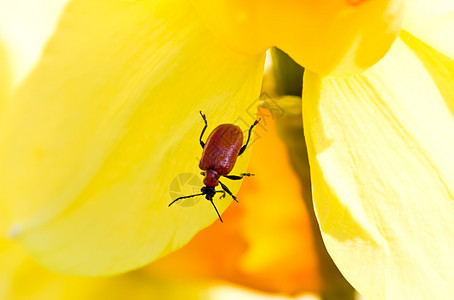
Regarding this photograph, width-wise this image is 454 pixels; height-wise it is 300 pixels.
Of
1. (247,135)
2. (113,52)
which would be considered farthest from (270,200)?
(113,52)

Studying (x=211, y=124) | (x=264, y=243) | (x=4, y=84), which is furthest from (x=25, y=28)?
(x=264, y=243)

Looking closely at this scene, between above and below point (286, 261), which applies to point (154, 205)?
above

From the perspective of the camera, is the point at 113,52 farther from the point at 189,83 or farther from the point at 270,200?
the point at 270,200

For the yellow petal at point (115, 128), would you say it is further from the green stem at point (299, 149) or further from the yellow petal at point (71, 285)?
the yellow petal at point (71, 285)

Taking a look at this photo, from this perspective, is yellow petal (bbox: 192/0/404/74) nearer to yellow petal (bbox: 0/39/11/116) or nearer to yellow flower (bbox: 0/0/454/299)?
yellow flower (bbox: 0/0/454/299)

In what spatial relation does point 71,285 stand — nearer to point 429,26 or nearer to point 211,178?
point 211,178

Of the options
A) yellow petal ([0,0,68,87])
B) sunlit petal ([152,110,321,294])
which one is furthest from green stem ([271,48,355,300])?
yellow petal ([0,0,68,87])

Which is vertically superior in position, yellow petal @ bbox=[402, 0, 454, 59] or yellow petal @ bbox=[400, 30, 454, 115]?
yellow petal @ bbox=[402, 0, 454, 59]
